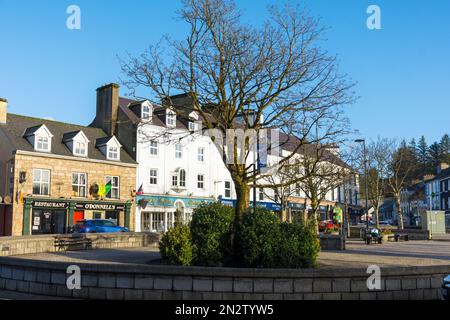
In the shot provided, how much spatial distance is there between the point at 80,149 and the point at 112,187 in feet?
13.9

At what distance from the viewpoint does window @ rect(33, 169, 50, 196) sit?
34.7 meters

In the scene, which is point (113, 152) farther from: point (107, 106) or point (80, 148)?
point (107, 106)

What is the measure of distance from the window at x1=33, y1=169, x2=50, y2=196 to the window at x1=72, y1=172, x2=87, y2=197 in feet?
7.28

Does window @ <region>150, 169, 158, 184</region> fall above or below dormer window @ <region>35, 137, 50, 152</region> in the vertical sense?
below

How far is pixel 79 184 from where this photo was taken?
123 ft

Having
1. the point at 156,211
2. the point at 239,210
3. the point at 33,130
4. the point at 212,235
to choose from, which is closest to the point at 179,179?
the point at 156,211

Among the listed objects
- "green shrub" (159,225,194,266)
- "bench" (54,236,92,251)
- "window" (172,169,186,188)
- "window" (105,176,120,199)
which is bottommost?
"bench" (54,236,92,251)

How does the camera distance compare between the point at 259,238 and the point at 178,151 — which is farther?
the point at 178,151

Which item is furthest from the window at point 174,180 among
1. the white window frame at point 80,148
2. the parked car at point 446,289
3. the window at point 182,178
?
the parked car at point 446,289

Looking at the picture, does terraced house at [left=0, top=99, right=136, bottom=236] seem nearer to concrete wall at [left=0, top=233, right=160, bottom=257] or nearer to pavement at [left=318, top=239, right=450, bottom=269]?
concrete wall at [left=0, top=233, right=160, bottom=257]

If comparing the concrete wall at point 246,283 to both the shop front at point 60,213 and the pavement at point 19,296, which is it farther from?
the shop front at point 60,213

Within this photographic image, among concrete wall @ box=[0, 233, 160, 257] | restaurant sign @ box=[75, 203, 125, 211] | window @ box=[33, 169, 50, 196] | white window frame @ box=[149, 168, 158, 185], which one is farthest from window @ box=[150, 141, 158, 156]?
concrete wall @ box=[0, 233, 160, 257]

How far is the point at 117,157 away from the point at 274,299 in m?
32.5
